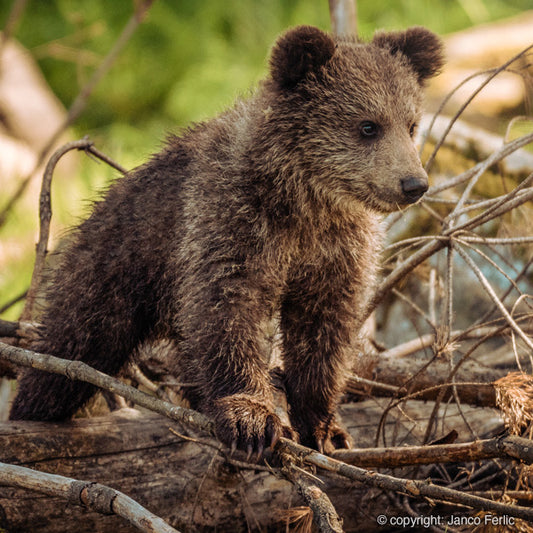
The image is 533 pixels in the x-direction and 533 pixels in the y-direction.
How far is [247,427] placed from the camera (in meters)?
2.66

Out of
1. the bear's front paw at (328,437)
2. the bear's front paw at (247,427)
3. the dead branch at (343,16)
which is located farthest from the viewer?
the dead branch at (343,16)

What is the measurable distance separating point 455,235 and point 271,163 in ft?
2.90

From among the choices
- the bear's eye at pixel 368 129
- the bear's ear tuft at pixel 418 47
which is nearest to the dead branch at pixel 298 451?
the bear's eye at pixel 368 129

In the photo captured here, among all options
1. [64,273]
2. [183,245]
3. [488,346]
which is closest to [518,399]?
[183,245]

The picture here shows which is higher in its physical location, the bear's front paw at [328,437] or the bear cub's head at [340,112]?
the bear cub's head at [340,112]

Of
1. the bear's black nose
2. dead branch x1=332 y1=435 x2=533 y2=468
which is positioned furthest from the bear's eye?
dead branch x1=332 y1=435 x2=533 y2=468

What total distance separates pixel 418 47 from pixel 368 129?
57 centimetres

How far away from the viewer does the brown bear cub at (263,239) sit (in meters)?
2.98

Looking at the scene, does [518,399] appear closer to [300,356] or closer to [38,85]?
[300,356]

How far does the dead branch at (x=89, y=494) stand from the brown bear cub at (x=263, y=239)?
2.06 ft

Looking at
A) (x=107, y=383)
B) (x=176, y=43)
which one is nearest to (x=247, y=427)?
(x=107, y=383)

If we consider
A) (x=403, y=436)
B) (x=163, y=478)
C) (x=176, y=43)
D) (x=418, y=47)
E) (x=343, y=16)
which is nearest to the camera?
(x=163, y=478)

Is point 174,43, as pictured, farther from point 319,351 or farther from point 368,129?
point 319,351

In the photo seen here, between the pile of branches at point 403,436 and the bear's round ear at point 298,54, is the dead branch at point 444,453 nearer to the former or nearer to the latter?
the pile of branches at point 403,436
